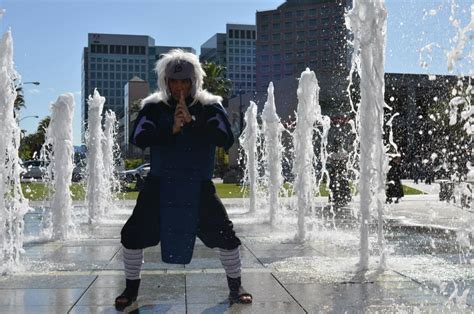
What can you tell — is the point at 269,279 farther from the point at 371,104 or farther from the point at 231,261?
the point at 371,104

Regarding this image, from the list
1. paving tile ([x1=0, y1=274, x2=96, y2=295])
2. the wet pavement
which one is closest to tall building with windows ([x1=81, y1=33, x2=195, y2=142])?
the wet pavement

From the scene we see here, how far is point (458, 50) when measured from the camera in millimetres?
4473

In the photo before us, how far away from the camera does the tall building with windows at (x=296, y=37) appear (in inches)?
4584

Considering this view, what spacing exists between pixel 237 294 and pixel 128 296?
2.57 feet

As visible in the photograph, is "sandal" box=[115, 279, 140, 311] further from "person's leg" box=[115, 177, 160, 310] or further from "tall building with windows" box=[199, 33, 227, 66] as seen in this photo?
"tall building with windows" box=[199, 33, 227, 66]

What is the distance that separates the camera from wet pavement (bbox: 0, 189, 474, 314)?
4.53 meters

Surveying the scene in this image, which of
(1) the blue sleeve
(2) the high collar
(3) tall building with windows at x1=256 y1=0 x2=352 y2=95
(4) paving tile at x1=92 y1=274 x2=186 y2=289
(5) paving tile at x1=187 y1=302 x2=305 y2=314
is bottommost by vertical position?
(4) paving tile at x1=92 y1=274 x2=186 y2=289

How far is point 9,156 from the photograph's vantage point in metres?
6.58

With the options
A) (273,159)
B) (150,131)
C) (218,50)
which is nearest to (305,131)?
(273,159)

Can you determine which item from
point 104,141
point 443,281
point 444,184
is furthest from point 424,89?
point 443,281

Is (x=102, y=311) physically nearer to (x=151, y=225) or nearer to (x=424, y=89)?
(x=151, y=225)

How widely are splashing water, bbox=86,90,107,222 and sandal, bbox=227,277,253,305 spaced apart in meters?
7.59

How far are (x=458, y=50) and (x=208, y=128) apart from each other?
72.4 inches

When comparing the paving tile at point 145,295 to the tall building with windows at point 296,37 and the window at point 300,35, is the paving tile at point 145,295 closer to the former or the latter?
the tall building with windows at point 296,37
